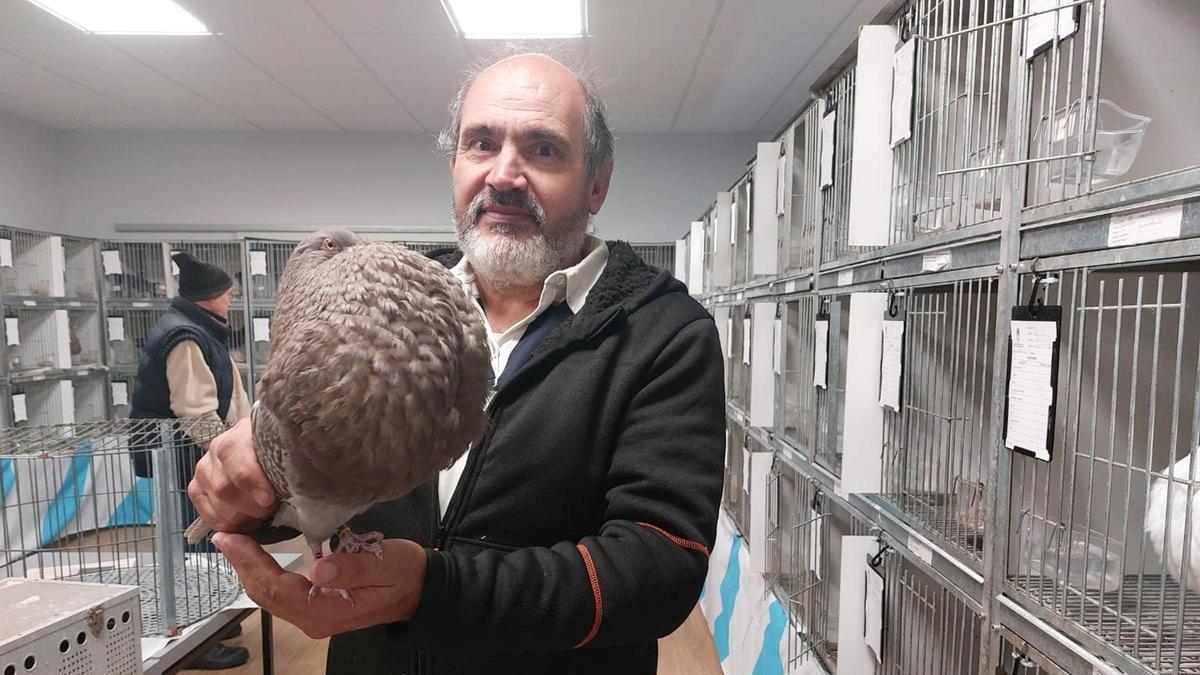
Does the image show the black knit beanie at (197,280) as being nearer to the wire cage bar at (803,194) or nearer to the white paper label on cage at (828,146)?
the wire cage bar at (803,194)

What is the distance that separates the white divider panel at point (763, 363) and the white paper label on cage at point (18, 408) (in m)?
4.92

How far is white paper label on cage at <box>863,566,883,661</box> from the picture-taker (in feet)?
4.56

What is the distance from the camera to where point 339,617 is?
0.66 metres

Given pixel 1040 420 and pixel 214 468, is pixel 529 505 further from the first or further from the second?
pixel 1040 420

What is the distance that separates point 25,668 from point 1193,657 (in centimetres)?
198

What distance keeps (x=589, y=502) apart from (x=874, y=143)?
37.4 inches

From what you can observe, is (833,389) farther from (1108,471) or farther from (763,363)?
(1108,471)

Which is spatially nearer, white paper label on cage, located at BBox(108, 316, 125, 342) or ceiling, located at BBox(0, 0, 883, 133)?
ceiling, located at BBox(0, 0, 883, 133)

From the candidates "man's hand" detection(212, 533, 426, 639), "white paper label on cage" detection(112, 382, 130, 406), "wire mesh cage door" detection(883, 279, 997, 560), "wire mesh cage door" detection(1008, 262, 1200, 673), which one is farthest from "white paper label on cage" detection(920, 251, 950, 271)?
"white paper label on cage" detection(112, 382, 130, 406)

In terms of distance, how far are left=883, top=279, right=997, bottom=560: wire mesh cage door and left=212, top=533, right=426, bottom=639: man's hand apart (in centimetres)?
99

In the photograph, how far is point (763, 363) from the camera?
2.42m

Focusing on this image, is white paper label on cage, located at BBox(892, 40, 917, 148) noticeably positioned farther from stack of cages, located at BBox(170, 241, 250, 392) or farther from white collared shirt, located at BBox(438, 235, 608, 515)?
stack of cages, located at BBox(170, 241, 250, 392)

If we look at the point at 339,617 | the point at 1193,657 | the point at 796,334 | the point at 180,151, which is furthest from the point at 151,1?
the point at 1193,657

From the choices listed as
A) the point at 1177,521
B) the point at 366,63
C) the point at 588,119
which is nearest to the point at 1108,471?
the point at 1177,521
